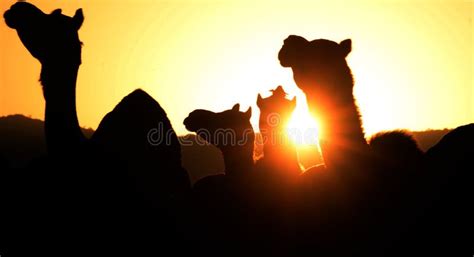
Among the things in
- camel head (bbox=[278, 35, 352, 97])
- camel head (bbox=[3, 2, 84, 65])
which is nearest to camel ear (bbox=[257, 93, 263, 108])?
camel head (bbox=[278, 35, 352, 97])

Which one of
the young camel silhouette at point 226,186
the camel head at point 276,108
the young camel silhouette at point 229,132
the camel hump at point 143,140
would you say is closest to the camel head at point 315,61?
the young camel silhouette at point 226,186

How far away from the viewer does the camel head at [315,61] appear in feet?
22.2

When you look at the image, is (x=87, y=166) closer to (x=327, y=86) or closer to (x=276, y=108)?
(x=327, y=86)

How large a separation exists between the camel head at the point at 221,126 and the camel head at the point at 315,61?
355 cm

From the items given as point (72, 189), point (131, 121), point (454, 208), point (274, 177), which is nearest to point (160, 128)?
point (131, 121)

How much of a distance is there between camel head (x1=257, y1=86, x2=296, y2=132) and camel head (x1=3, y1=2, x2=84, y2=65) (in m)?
4.14

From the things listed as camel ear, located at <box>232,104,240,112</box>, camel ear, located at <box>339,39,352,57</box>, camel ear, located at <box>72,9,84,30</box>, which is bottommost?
camel ear, located at <box>339,39,352,57</box>

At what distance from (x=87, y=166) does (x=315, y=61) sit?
2.90 meters

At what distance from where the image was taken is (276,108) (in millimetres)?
10758

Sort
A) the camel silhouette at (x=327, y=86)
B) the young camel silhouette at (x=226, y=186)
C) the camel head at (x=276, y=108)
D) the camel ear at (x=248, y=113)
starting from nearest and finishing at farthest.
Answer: the camel silhouette at (x=327, y=86) → the young camel silhouette at (x=226, y=186) → the camel head at (x=276, y=108) → the camel ear at (x=248, y=113)

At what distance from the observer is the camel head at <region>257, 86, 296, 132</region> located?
10.7 meters

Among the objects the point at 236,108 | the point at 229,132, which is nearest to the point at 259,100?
the point at 236,108

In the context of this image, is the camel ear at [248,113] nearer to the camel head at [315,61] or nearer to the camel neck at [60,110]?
the camel head at [315,61]

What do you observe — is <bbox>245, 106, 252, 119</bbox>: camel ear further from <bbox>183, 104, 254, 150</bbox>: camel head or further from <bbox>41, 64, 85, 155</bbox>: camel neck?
<bbox>41, 64, 85, 155</bbox>: camel neck
